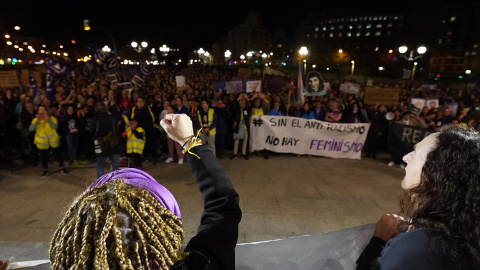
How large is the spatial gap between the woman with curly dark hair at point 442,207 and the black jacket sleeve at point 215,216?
657 millimetres

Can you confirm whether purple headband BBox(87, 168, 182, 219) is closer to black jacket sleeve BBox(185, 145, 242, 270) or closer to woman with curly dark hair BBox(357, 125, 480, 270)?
black jacket sleeve BBox(185, 145, 242, 270)

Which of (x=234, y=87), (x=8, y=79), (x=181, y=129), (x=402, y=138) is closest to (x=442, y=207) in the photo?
(x=181, y=129)

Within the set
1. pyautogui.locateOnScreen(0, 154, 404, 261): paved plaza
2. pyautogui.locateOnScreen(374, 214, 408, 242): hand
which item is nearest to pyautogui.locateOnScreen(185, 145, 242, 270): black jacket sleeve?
pyautogui.locateOnScreen(374, 214, 408, 242): hand

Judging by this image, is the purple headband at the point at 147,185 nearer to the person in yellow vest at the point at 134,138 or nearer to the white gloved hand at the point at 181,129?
the white gloved hand at the point at 181,129

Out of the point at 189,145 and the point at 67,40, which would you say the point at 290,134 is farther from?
the point at 67,40

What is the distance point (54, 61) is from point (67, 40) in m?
46.4

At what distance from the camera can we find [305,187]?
20.8 ft

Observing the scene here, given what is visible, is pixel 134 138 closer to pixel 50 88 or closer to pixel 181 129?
pixel 50 88

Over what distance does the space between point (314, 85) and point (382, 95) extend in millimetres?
2376

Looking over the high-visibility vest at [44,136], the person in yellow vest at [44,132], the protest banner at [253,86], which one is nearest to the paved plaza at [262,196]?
the person in yellow vest at [44,132]

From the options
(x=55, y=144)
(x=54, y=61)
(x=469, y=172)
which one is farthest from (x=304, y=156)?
(x=54, y=61)

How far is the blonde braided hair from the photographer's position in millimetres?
898

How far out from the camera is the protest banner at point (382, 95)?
9.45 metres

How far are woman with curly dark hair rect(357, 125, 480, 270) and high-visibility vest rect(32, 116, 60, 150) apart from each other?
7318mm
